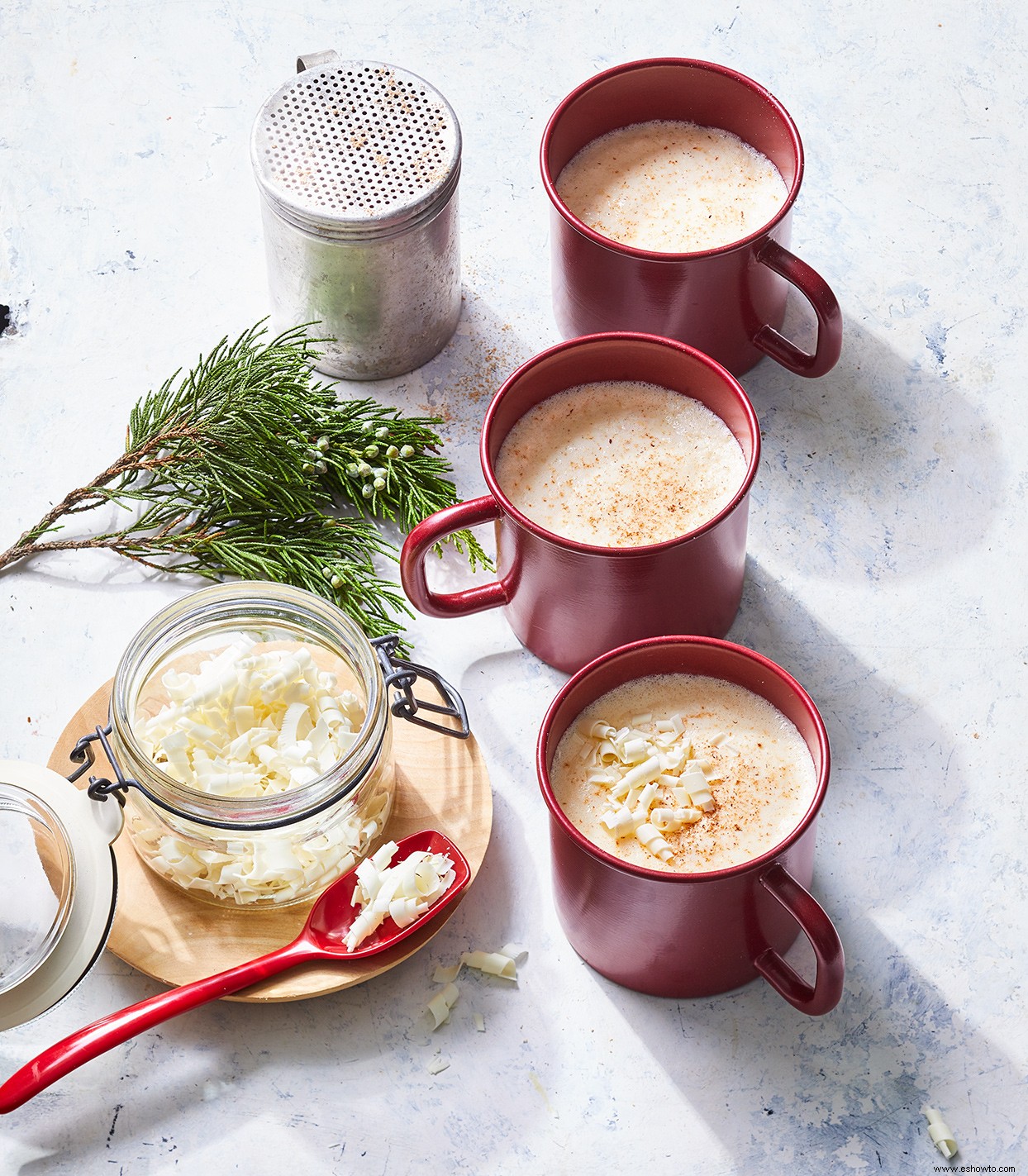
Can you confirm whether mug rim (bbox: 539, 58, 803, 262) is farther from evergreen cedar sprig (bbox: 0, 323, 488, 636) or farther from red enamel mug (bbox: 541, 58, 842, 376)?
evergreen cedar sprig (bbox: 0, 323, 488, 636)

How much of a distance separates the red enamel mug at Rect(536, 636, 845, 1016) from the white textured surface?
0.14 ft

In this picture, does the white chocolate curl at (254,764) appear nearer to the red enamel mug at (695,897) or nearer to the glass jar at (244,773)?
the glass jar at (244,773)

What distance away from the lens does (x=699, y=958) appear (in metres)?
1.00

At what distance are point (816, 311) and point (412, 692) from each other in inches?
16.3

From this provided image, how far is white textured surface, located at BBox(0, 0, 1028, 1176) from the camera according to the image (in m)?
1.01

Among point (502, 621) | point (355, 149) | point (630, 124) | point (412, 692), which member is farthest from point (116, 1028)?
point (630, 124)

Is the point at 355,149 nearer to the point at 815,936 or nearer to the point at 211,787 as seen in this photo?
the point at 211,787

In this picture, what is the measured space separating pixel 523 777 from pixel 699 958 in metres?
0.20

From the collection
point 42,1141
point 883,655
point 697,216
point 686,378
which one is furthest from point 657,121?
point 42,1141

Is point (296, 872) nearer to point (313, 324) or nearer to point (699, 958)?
point (699, 958)

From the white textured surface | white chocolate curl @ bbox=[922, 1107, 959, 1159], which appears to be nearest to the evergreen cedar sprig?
the white textured surface

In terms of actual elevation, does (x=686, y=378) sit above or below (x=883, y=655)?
above

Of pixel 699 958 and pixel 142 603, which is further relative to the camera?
pixel 142 603

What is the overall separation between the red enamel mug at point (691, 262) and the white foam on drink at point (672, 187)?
0.4 inches
